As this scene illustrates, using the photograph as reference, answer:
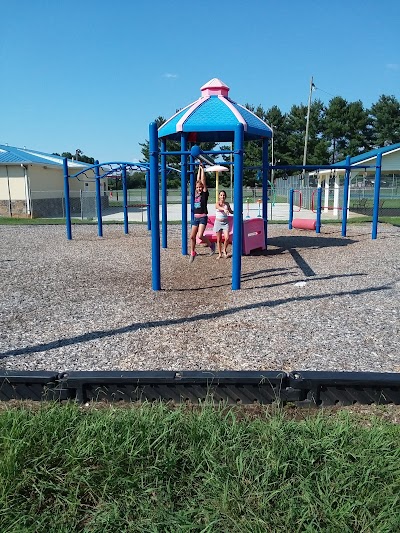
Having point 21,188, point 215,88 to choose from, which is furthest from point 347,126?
point 215,88

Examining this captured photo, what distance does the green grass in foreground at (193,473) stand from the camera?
2070 millimetres

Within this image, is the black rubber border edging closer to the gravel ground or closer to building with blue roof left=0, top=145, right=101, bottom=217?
the gravel ground

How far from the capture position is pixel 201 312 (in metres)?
5.57

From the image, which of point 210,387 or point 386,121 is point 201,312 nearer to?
point 210,387

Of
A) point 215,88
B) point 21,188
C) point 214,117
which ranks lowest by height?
point 21,188

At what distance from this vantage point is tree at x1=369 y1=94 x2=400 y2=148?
62.8 meters

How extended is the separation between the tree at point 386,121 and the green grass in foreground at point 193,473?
222 ft

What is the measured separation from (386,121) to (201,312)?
66.4m

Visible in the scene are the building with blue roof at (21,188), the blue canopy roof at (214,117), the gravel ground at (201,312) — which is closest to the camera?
the gravel ground at (201,312)

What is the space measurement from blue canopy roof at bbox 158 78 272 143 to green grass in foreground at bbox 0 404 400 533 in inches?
233

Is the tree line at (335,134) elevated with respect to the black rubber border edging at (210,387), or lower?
elevated

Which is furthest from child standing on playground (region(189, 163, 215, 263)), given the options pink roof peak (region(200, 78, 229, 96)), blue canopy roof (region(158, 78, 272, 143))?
pink roof peak (region(200, 78, 229, 96))

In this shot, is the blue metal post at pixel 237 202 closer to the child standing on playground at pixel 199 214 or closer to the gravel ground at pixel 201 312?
the gravel ground at pixel 201 312

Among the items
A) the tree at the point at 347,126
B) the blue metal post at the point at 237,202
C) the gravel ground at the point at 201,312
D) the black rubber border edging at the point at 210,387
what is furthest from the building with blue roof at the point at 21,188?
the tree at the point at 347,126
